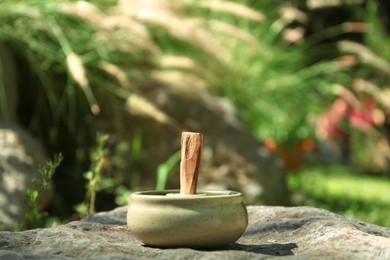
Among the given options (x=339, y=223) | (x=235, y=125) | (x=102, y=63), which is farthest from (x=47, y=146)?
(x=339, y=223)

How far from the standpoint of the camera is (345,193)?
5.54 metres

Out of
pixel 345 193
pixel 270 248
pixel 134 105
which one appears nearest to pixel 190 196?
pixel 270 248

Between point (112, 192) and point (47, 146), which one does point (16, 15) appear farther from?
point (112, 192)

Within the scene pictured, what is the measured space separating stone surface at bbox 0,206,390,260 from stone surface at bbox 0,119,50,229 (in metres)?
1.34

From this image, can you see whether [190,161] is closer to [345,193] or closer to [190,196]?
[190,196]

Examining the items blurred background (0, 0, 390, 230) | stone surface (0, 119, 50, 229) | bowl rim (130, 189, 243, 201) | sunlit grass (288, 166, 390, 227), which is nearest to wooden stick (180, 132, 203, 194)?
bowl rim (130, 189, 243, 201)

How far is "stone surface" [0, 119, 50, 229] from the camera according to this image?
328 cm

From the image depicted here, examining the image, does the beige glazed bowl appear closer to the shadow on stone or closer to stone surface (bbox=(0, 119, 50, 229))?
the shadow on stone

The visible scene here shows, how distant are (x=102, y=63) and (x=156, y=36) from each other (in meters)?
1.39

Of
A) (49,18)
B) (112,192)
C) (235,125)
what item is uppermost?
(49,18)

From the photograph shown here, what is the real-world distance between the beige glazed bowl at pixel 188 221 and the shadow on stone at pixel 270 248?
1.3 inches

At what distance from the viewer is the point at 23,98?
13.9 feet

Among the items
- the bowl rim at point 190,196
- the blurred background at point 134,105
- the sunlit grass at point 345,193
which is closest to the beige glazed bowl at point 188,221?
the bowl rim at point 190,196

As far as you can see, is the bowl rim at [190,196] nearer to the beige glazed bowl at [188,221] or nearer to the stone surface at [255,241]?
the beige glazed bowl at [188,221]
